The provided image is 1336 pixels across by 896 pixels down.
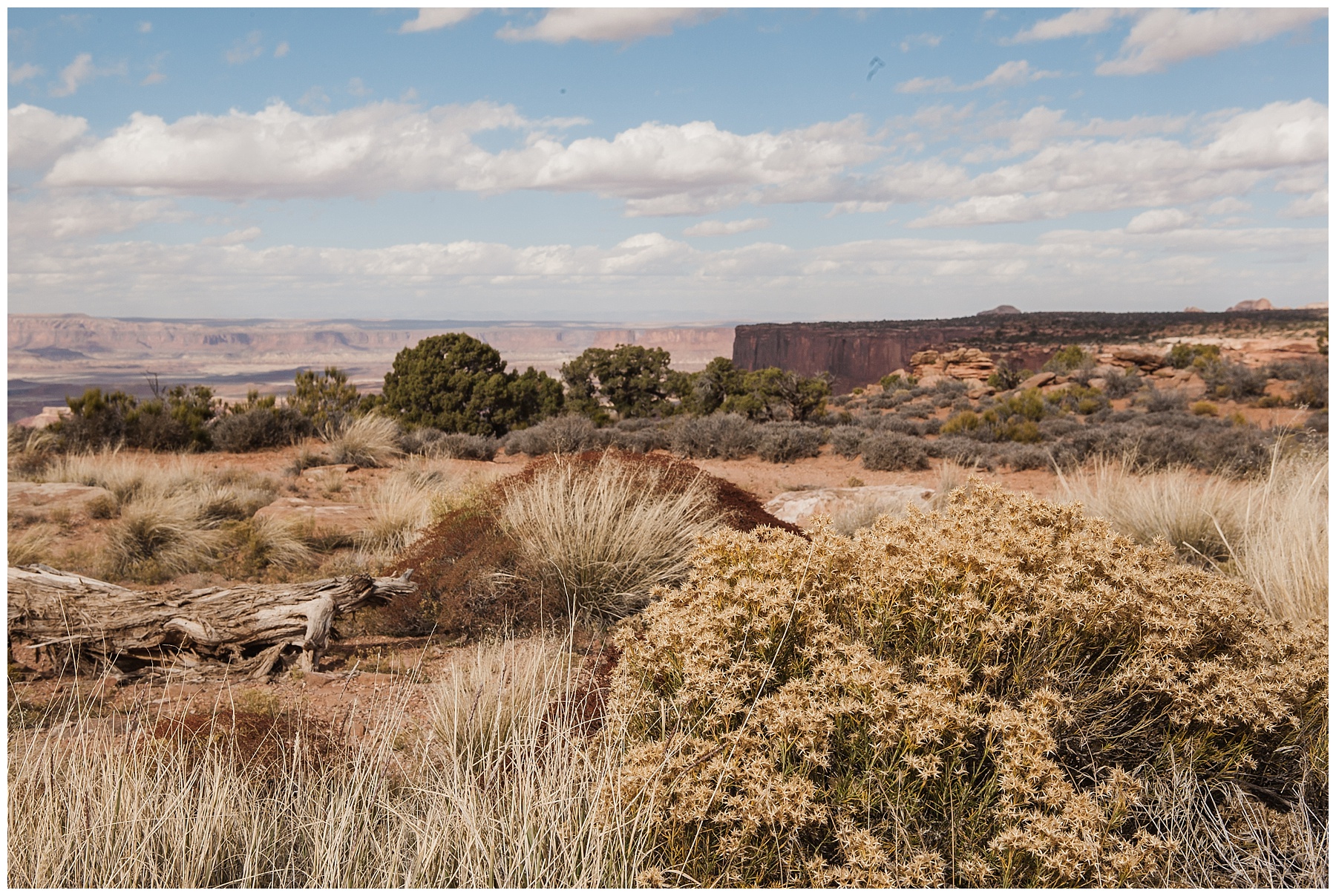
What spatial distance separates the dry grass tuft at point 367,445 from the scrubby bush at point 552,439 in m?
2.30

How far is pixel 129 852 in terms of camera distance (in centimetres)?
225

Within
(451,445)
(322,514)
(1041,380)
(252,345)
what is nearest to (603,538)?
(322,514)

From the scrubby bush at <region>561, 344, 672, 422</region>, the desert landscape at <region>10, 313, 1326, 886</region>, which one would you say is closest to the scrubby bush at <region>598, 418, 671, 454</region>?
the scrubby bush at <region>561, 344, 672, 422</region>

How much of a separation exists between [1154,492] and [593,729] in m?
5.22

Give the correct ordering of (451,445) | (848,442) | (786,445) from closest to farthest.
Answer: (786,445) → (848,442) → (451,445)

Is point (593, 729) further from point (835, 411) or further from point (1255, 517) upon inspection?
point (835, 411)

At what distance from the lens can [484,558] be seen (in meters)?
5.23

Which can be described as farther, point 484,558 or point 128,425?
point 128,425

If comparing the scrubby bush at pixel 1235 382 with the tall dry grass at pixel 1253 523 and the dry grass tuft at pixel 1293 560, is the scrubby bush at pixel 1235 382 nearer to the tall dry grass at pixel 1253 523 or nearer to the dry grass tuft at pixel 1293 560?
the tall dry grass at pixel 1253 523

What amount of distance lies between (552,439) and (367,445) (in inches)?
134

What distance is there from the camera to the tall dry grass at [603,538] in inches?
195

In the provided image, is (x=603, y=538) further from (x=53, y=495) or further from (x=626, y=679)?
(x=53, y=495)

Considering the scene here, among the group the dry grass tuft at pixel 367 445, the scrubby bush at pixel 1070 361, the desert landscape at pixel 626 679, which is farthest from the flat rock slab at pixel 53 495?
the scrubby bush at pixel 1070 361

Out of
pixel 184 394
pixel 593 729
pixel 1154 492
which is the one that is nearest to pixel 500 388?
pixel 184 394
